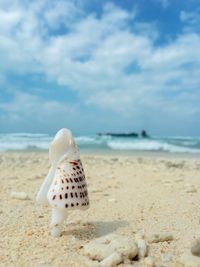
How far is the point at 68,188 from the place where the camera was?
3.05 meters

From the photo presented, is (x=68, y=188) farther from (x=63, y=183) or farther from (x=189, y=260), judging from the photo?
(x=189, y=260)

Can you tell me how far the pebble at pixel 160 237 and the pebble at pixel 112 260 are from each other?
57 centimetres

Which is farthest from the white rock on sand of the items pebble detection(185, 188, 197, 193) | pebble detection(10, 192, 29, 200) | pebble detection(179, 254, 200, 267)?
pebble detection(185, 188, 197, 193)

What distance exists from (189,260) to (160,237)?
532 mm

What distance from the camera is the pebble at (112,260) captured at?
252 centimetres

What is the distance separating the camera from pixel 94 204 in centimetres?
470

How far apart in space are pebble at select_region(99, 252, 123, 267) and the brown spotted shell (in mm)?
615

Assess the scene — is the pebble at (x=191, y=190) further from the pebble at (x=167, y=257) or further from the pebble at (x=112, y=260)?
the pebble at (x=112, y=260)

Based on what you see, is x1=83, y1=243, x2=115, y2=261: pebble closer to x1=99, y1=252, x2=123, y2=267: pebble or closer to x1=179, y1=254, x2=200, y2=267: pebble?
x1=99, y1=252, x2=123, y2=267: pebble

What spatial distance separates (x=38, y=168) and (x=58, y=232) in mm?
6239

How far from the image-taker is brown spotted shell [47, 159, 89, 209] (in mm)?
3027

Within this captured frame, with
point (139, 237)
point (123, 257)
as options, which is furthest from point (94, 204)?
point (123, 257)

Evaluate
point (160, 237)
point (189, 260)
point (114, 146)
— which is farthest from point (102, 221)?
point (114, 146)

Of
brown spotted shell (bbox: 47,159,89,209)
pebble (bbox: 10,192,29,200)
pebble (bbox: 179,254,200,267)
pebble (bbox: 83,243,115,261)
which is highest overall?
brown spotted shell (bbox: 47,159,89,209)
